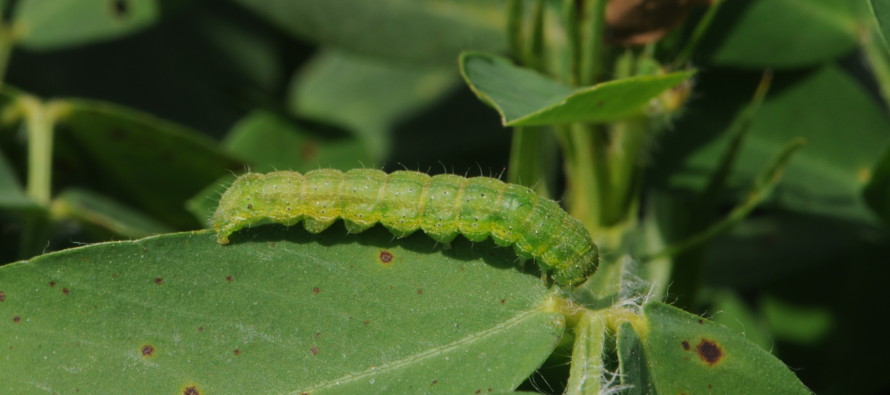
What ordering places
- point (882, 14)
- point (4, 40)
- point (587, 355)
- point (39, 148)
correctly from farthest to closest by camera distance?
1. point (4, 40)
2. point (39, 148)
3. point (882, 14)
4. point (587, 355)

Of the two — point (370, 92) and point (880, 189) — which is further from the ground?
point (880, 189)

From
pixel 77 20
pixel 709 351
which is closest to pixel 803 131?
pixel 709 351

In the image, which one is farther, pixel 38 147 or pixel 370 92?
pixel 370 92

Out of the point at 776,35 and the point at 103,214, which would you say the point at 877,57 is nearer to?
the point at 776,35

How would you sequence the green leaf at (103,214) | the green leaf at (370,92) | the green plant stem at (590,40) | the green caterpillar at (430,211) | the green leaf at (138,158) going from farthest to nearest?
the green leaf at (370,92) → the green leaf at (138,158) → the green leaf at (103,214) → the green plant stem at (590,40) → the green caterpillar at (430,211)

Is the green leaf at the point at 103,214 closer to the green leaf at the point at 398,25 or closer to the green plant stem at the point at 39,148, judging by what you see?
the green plant stem at the point at 39,148

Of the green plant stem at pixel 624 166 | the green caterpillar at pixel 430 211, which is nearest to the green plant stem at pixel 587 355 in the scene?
the green caterpillar at pixel 430 211
